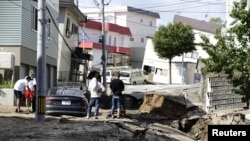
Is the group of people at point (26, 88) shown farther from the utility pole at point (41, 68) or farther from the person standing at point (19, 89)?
the utility pole at point (41, 68)

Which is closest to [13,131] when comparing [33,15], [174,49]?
[33,15]

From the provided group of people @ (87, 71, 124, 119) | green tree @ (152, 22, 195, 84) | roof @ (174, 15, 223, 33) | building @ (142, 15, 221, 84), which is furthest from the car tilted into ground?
roof @ (174, 15, 223, 33)

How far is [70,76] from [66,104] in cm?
2501

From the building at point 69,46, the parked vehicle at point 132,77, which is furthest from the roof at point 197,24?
the building at point 69,46

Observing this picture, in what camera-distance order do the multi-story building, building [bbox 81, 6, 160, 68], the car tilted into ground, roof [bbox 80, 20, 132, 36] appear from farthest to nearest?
building [bbox 81, 6, 160, 68]
roof [bbox 80, 20, 132, 36]
the multi-story building
the car tilted into ground

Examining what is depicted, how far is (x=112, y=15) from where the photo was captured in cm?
8425

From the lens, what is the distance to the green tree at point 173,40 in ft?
189

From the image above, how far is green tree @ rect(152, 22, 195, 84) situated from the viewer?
57656 mm

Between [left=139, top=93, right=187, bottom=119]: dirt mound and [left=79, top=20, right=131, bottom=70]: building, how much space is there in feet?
117

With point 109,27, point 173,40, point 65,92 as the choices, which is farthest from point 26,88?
point 109,27

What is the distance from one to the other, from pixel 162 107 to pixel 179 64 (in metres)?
36.5

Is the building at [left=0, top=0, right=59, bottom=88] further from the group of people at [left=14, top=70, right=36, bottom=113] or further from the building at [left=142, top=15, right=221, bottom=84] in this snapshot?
the building at [left=142, top=15, right=221, bottom=84]

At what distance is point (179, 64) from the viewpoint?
213ft

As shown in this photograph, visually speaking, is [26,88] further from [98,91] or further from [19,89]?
[98,91]
